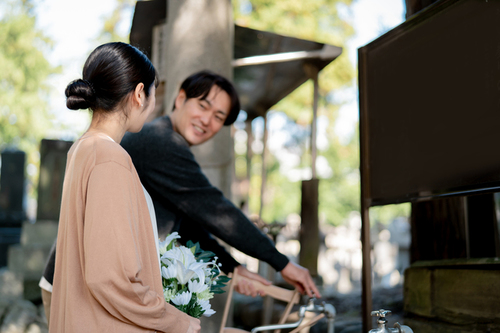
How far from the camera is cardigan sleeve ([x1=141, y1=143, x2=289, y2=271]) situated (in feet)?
8.06

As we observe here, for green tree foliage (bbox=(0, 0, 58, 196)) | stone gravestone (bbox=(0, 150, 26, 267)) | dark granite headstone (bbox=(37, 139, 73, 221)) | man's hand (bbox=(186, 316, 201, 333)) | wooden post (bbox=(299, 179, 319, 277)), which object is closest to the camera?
man's hand (bbox=(186, 316, 201, 333))

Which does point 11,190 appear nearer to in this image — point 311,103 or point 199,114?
point 311,103

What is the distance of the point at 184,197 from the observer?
2.51 m

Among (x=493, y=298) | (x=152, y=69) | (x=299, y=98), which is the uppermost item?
(x=299, y=98)

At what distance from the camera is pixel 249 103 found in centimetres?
747

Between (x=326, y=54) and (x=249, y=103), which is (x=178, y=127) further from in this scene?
(x=249, y=103)

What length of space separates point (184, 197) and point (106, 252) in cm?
107

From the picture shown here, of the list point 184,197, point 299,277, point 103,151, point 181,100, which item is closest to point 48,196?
point 181,100

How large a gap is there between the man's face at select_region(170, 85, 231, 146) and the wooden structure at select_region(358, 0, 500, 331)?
0.87 m

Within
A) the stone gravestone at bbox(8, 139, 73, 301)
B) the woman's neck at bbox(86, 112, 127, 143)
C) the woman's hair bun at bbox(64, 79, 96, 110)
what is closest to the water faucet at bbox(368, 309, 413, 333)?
A: the woman's neck at bbox(86, 112, 127, 143)

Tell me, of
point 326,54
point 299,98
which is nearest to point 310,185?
point 326,54

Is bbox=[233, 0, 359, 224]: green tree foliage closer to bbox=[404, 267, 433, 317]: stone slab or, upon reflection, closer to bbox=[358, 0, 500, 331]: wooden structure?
bbox=[358, 0, 500, 331]: wooden structure

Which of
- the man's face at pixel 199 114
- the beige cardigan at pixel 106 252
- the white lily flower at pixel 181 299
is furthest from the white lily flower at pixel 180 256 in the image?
the man's face at pixel 199 114

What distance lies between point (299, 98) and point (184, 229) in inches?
548
